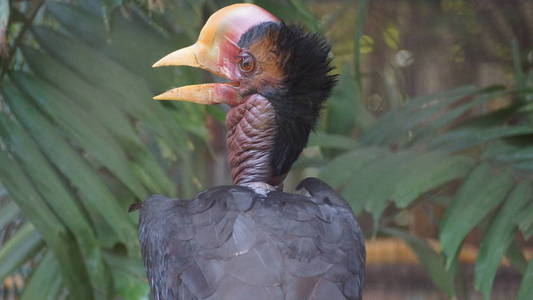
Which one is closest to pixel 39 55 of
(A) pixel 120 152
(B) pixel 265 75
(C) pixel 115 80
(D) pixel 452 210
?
(C) pixel 115 80

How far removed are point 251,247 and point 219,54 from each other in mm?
320

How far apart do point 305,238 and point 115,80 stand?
65 cm

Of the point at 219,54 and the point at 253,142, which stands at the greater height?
the point at 219,54

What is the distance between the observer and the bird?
1.13 m

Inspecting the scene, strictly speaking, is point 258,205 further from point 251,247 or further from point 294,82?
point 294,82

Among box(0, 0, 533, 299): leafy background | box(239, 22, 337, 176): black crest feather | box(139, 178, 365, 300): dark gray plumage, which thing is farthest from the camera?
box(0, 0, 533, 299): leafy background

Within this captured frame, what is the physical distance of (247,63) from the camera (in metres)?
1.29

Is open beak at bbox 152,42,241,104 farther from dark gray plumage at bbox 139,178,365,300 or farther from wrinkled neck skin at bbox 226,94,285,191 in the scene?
dark gray plumage at bbox 139,178,365,300

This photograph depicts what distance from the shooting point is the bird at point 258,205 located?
1127mm

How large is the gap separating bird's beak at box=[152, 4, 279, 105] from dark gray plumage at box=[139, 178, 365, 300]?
148 mm

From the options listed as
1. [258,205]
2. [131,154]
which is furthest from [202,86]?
[131,154]

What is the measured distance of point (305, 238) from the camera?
A: 1.17 m

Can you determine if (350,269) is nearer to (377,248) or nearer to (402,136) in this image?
(402,136)

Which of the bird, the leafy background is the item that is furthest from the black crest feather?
the leafy background
